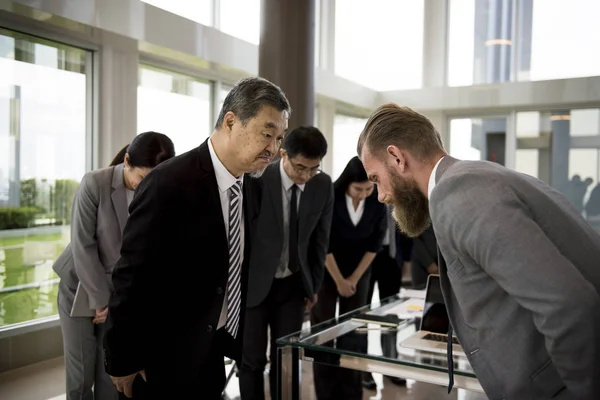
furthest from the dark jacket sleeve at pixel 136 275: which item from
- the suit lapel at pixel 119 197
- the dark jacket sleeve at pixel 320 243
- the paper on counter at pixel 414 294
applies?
the paper on counter at pixel 414 294

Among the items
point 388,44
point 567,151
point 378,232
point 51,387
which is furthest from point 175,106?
point 567,151

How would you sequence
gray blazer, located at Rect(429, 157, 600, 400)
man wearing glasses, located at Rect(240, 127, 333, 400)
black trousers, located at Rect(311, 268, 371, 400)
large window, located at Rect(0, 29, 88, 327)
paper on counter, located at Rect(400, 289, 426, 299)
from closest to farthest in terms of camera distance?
gray blazer, located at Rect(429, 157, 600, 400)
black trousers, located at Rect(311, 268, 371, 400)
man wearing glasses, located at Rect(240, 127, 333, 400)
paper on counter, located at Rect(400, 289, 426, 299)
large window, located at Rect(0, 29, 88, 327)

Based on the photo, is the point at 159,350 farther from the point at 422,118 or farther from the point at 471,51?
the point at 471,51

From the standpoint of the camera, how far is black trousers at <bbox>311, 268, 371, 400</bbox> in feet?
8.19

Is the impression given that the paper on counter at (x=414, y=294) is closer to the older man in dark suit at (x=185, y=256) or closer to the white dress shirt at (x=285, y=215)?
the white dress shirt at (x=285, y=215)

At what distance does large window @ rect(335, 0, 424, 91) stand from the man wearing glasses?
6.35 m

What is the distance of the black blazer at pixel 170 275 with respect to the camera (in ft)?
5.86

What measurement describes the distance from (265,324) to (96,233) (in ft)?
3.60

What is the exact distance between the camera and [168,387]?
6.32ft

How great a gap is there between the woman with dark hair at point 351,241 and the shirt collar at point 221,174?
7.17 ft

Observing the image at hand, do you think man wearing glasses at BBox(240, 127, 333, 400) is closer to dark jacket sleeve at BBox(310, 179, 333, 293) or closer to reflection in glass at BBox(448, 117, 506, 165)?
dark jacket sleeve at BBox(310, 179, 333, 293)

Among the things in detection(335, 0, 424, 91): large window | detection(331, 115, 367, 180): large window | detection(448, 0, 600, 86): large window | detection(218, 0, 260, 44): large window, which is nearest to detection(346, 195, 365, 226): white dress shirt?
detection(218, 0, 260, 44): large window

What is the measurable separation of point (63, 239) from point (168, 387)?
3.36 meters

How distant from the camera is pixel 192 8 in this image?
Answer: 19.8 feet
